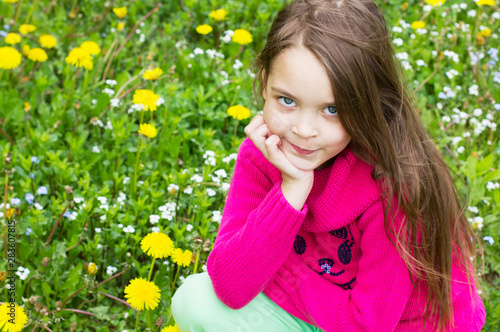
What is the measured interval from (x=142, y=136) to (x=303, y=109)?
1.11m

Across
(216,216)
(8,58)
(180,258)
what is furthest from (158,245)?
(8,58)

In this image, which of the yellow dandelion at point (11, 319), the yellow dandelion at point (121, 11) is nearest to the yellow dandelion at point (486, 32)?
the yellow dandelion at point (121, 11)

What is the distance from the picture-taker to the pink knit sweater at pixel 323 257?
1549 mm

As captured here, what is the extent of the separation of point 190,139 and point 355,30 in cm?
138

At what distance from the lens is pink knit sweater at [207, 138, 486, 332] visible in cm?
155

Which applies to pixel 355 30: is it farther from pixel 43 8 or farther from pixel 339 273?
pixel 43 8

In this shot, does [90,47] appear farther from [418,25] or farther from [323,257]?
[418,25]

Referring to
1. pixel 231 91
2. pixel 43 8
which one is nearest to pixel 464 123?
pixel 231 91

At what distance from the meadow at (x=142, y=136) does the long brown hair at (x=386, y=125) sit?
440 millimetres

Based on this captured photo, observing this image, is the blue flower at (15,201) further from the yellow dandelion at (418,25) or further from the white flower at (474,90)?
the yellow dandelion at (418,25)

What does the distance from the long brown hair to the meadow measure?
0.44 m

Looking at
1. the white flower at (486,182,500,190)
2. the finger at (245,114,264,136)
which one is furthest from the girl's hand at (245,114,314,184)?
the white flower at (486,182,500,190)

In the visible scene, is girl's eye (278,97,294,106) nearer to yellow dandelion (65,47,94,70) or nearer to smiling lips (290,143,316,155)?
smiling lips (290,143,316,155)

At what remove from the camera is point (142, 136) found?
7.78 feet
